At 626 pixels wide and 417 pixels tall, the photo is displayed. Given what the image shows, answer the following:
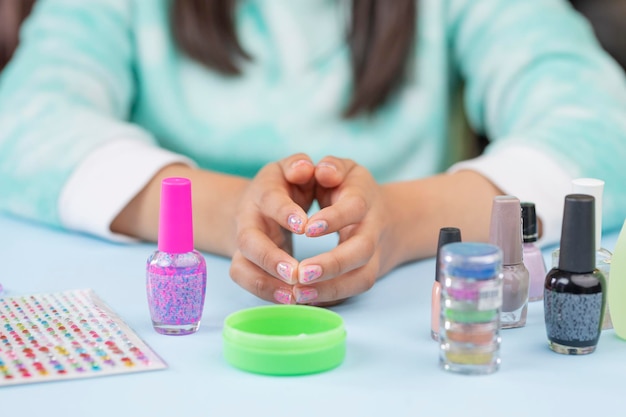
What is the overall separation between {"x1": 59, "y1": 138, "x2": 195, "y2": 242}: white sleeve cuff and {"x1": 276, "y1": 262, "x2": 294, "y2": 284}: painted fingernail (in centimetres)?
28

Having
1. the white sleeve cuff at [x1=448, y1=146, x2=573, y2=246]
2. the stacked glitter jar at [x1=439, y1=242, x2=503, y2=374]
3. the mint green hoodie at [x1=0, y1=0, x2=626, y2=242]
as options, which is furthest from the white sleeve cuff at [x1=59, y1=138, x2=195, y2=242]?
the stacked glitter jar at [x1=439, y1=242, x2=503, y2=374]

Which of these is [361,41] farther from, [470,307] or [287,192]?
[470,307]

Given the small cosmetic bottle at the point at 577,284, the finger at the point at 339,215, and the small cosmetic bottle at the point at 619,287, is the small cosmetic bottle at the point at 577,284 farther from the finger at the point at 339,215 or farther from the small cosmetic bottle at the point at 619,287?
the finger at the point at 339,215

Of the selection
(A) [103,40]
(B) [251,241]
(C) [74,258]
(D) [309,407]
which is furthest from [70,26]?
(D) [309,407]

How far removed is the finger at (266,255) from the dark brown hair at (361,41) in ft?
1.59

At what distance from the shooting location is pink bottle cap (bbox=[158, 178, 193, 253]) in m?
0.67

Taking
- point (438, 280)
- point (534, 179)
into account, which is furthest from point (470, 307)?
point (534, 179)

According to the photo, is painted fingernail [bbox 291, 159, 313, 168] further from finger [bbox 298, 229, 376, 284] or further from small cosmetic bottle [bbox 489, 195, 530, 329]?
small cosmetic bottle [bbox 489, 195, 530, 329]

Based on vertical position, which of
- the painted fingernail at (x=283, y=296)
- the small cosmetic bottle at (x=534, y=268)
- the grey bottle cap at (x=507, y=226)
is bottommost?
the painted fingernail at (x=283, y=296)

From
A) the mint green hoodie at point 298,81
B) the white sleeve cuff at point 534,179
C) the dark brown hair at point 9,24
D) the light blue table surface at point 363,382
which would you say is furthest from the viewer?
the dark brown hair at point 9,24

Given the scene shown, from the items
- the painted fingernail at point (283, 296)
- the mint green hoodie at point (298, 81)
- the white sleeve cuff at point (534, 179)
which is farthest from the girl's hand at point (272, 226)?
the mint green hoodie at point (298, 81)

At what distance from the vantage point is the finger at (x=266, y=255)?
706mm

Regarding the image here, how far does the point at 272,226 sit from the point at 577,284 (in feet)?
0.91

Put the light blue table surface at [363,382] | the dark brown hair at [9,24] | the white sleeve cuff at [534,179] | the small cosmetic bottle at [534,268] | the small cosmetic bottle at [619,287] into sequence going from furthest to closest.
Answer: the dark brown hair at [9,24] → the white sleeve cuff at [534,179] → the small cosmetic bottle at [534,268] → the small cosmetic bottle at [619,287] → the light blue table surface at [363,382]
